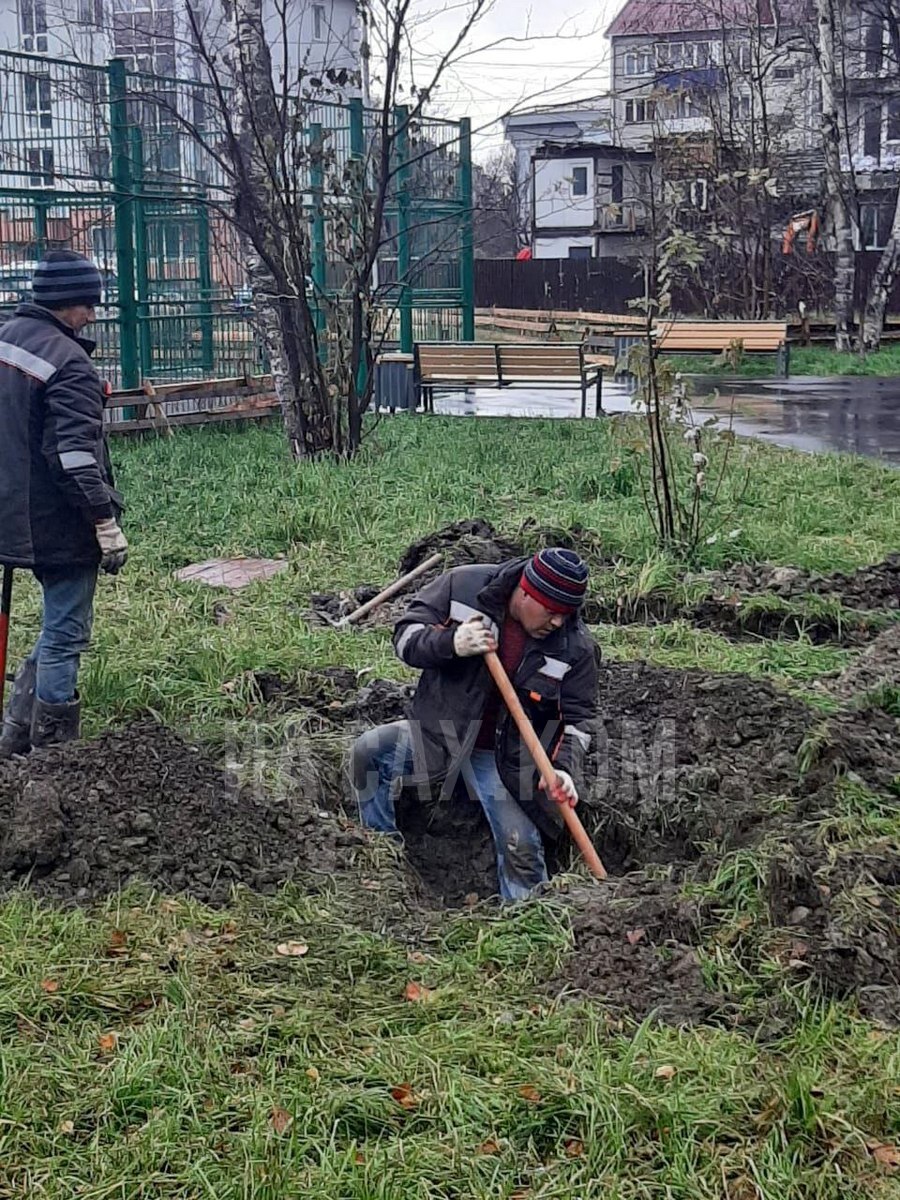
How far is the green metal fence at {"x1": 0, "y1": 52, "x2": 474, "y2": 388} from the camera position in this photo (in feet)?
41.7

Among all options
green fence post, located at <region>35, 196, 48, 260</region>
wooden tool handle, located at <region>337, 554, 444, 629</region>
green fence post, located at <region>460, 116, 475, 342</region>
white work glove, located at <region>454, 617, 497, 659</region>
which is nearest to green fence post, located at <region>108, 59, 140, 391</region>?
green fence post, located at <region>35, 196, 48, 260</region>

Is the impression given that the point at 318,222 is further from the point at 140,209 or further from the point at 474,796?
the point at 474,796

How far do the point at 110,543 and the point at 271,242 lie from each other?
271 inches

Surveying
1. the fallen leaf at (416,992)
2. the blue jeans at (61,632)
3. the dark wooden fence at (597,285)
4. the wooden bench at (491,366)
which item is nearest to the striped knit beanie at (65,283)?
the blue jeans at (61,632)

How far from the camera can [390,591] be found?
23.1 ft

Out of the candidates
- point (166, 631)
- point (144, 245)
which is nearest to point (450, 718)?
point (166, 631)

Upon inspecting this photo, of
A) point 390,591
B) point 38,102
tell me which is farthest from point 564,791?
point 38,102

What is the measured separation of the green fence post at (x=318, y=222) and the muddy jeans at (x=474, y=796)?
7.41 m

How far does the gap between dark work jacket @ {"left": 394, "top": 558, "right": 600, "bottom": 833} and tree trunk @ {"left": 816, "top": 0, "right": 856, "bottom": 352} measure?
19565mm

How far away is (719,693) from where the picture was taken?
223 inches

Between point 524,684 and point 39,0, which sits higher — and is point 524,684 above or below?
below

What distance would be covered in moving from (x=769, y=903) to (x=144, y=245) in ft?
37.4

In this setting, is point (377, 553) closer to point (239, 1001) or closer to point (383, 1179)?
point (239, 1001)

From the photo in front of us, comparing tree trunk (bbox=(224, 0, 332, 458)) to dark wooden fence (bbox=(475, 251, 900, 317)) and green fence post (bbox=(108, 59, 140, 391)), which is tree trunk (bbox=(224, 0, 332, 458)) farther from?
dark wooden fence (bbox=(475, 251, 900, 317))
